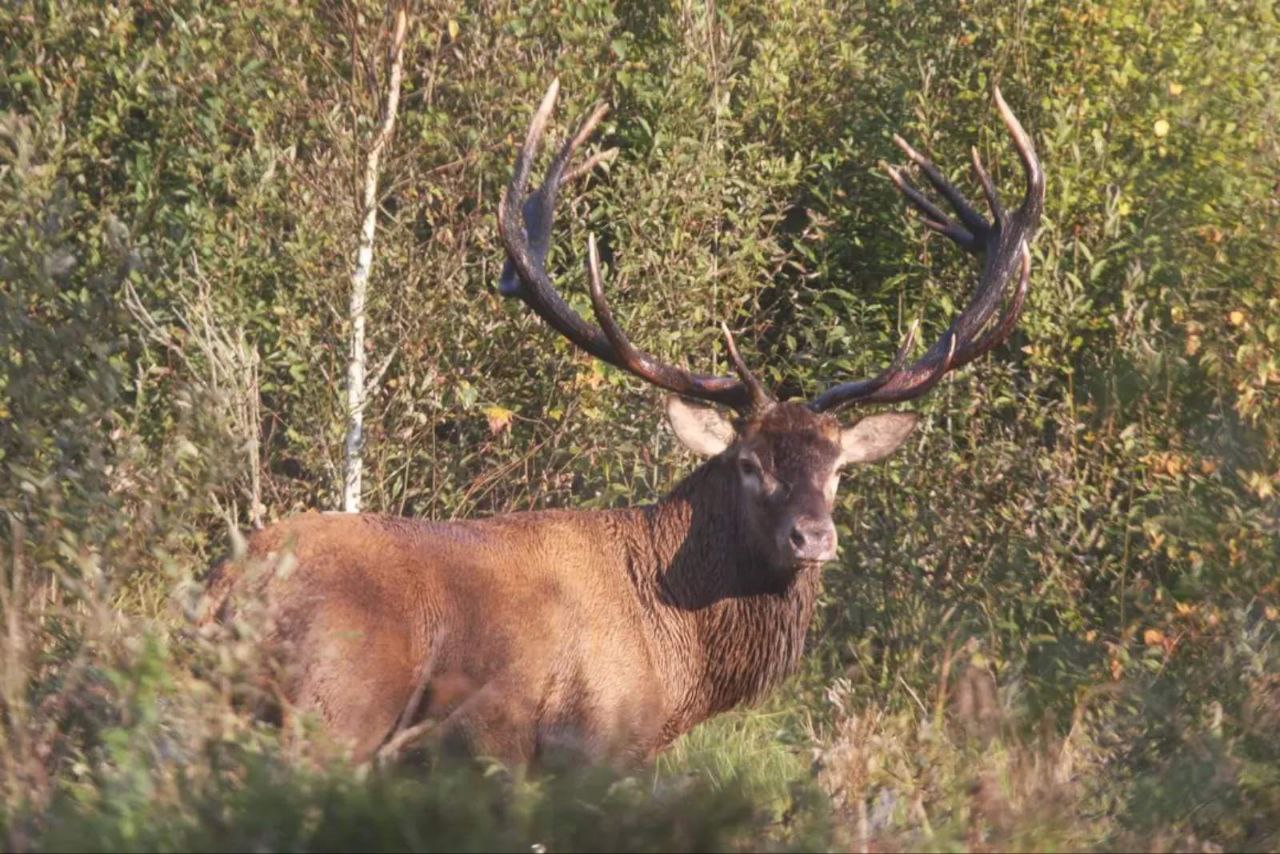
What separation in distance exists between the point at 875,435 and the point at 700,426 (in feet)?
2.37

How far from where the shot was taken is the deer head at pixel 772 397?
288 inches

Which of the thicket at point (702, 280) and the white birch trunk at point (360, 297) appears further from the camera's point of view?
the white birch trunk at point (360, 297)

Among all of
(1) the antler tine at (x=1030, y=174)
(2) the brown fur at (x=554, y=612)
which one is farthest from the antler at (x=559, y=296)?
(1) the antler tine at (x=1030, y=174)

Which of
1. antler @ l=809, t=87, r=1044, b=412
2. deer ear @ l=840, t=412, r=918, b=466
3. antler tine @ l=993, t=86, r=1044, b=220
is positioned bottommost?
deer ear @ l=840, t=412, r=918, b=466

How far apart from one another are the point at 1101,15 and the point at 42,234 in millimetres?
5232

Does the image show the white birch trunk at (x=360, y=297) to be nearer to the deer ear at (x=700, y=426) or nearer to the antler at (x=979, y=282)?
the deer ear at (x=700, y=426)

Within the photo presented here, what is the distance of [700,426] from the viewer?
770 cm

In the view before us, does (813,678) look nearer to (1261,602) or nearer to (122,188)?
(1261,602)

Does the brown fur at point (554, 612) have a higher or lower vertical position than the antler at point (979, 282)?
lower

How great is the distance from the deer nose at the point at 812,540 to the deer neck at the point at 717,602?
0.40 m

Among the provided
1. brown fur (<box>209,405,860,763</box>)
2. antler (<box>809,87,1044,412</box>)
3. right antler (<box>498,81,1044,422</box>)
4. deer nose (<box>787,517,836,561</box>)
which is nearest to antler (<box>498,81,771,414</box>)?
right antler (<box>498,81,1044,422</box>)

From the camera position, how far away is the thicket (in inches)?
336

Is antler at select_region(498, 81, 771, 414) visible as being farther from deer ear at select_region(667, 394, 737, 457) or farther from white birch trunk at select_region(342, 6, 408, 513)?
Answer: white birch trunk at select_region(342, 6, 408, 513)

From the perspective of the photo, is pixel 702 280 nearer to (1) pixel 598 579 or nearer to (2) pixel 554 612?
(1) pixel 598 579
